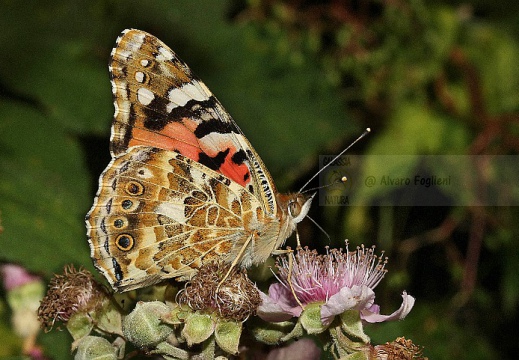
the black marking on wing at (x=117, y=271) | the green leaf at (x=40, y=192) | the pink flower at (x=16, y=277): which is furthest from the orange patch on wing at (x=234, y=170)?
the pink flower at (x=16, y=277)

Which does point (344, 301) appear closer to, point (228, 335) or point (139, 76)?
point (228, 335)

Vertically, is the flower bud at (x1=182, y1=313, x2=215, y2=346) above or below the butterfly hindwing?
below

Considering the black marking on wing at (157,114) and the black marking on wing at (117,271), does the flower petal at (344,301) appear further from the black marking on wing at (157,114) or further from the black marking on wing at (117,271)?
the black marking on wing at (157,114)

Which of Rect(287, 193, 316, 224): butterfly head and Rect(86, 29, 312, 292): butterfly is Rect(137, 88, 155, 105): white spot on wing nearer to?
Rect(86, 29, 312, 292): butterfly

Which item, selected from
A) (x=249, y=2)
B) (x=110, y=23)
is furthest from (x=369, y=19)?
(x=110, y=23)

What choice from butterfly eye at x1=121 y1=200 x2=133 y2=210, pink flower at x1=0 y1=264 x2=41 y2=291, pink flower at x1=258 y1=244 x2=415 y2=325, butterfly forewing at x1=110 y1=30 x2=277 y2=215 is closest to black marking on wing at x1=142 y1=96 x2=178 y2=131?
butterfly forewing at x1=110 y1=30 x2=277 y2=215

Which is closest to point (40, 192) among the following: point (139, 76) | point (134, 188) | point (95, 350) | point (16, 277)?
point (16, 277)

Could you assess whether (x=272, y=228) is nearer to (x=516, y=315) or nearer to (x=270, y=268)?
(x=270, y=268)
